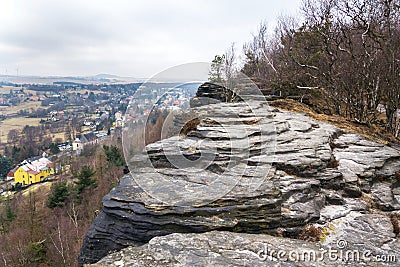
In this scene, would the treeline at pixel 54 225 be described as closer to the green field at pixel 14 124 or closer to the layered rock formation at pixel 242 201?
the layered rock formation at pixel 242 201

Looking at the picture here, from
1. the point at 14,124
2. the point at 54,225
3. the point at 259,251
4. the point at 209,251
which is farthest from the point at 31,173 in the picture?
the point at 14,124

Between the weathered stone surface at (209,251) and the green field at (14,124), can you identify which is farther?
the green field at (14,124)

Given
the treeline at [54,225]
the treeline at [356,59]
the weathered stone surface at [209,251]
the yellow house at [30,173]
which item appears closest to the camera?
the weathered stone surface at [209,251]

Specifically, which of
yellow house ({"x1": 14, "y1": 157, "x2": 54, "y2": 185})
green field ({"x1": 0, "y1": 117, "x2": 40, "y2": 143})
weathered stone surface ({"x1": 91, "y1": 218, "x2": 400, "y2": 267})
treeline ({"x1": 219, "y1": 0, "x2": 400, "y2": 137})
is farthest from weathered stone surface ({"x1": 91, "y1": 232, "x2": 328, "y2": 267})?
green field ({"x1": 0, "y1": 117, "x2": 40, "y2": 143})

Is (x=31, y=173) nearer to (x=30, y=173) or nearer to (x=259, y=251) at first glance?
(x=30, y=173)

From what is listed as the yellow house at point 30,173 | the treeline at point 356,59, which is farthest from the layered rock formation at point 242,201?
the yellow house at point 30,173

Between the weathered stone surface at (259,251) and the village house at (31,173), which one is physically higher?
the weathered stone surface at (259,251)

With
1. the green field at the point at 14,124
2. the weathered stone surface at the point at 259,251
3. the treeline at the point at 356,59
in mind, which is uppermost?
the treeline at the point at 356,59

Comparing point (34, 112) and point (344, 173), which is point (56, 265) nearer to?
point (344, 173)

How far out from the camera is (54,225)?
82.7ft

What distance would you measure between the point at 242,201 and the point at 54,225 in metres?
26.2

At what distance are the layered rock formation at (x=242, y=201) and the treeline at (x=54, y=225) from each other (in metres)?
13.3

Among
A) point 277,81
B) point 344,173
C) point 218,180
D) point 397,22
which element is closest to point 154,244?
point 218,180

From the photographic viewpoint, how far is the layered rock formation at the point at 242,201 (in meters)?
3.81
